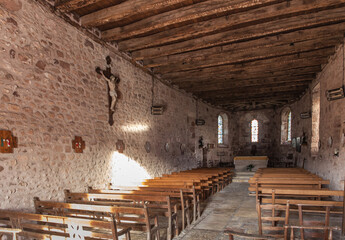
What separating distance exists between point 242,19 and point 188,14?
3.84 ft

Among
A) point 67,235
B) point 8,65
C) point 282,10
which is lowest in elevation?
point 67,235

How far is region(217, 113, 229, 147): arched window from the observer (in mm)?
17516

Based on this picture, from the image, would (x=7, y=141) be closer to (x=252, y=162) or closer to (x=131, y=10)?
(x=131, y=10)

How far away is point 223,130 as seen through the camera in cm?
1781

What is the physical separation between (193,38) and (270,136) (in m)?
12.9

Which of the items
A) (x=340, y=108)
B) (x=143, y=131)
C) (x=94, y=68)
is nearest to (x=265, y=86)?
(x=340, y=108)

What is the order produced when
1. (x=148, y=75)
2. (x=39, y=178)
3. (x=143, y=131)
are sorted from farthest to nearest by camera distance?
(x=148, y=75) → (x=143, y=131) → (x=39, y=178)

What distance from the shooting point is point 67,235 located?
9.77 ft

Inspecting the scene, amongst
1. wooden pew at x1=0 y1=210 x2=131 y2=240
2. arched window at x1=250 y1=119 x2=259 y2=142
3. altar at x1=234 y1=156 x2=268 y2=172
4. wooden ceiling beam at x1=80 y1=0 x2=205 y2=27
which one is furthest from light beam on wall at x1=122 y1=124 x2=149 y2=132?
arched window at x1=250 y1=119 x2=259 y2=142

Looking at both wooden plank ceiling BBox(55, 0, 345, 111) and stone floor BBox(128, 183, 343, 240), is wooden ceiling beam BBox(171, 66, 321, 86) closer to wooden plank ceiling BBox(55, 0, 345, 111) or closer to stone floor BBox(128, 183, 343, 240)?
wooden plank ceiling BBox(55, 0, 345, 111)

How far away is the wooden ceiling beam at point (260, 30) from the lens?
17.5ft

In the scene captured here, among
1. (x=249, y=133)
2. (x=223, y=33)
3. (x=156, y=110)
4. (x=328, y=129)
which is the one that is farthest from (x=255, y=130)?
(x=223, y=33)

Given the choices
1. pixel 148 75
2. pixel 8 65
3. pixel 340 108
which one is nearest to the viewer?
pixel 8 65

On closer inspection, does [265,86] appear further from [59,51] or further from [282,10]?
[59,51]
